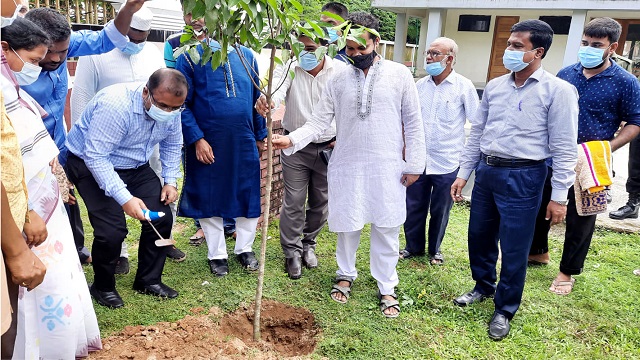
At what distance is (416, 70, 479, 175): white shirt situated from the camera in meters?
3.95

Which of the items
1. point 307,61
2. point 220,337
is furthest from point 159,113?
point 220,337

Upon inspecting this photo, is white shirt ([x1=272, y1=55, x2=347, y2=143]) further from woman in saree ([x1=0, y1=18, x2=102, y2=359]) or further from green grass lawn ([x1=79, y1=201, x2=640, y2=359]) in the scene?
woman in saree ([x1=0, y1=18, x2=102, y2=359])

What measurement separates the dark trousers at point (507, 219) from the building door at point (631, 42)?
11.7 metres

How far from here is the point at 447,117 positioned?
3.96 m

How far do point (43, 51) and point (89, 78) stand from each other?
119 centimetres

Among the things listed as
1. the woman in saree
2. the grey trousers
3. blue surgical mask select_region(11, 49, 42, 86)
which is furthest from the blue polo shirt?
blue surgical mask select_region(11, 49, 42, 86)

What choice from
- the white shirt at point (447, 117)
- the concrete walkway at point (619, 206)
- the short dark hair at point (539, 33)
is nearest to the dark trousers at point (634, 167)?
the concrete walkway at point (619, 206)

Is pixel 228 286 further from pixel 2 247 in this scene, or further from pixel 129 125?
pixel 2 247

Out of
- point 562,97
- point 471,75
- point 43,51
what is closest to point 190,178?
point 43,51

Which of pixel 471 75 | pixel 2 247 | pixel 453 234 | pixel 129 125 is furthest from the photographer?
pixel 471 75

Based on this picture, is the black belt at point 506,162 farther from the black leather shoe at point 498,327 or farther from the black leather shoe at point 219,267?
Answer: the black leather shoe at point 219,267

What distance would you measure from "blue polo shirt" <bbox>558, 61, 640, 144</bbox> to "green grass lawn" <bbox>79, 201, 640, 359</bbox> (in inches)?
49.1

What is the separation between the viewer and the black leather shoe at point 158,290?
327 centimetres

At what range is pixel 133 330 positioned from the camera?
277 cm
